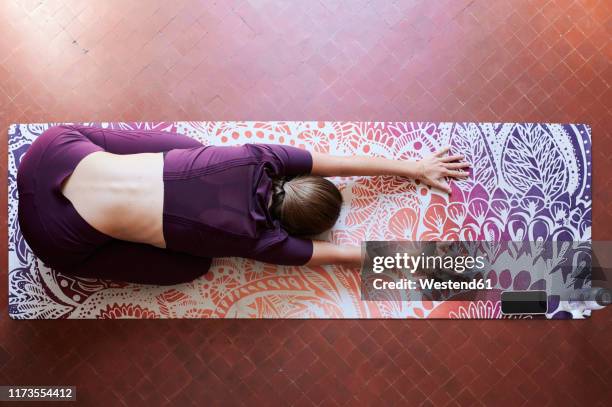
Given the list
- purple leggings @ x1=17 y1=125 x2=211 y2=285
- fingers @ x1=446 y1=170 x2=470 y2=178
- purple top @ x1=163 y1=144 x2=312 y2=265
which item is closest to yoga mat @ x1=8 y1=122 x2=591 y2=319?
fingers @ x1=446 y1=170 x2=470 y2=178

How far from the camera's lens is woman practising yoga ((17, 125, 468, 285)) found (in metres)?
1.51

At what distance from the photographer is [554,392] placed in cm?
182

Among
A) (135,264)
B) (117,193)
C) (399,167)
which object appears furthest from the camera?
(399,167)

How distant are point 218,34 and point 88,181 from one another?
80 cm

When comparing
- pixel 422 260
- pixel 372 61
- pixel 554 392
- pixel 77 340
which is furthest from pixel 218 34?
pixel 554 392

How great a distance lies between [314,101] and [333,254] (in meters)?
0.62

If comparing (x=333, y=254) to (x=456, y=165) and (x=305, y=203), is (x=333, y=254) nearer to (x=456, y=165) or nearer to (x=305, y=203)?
(x=305, y=203)

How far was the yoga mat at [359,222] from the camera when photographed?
1787mm

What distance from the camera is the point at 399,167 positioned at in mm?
1735

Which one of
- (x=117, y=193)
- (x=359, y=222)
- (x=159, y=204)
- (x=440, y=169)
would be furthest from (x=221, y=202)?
(x=440, y=169)

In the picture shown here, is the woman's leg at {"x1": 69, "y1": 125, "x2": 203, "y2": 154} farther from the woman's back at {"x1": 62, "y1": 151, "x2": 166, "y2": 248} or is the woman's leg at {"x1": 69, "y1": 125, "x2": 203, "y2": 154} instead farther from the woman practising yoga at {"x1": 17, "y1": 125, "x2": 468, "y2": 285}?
the woman's back at {"x1": 62, "y1": 151, "x2": 166, "y2": 248}

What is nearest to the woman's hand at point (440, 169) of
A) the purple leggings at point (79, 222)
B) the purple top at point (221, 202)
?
the purple top at point (221, 202)

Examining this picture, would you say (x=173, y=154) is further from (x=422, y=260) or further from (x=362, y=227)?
(x=422, y=260)

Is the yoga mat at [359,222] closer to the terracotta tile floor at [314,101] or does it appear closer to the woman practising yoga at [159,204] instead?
the terracotta tile floor at [314,101]
